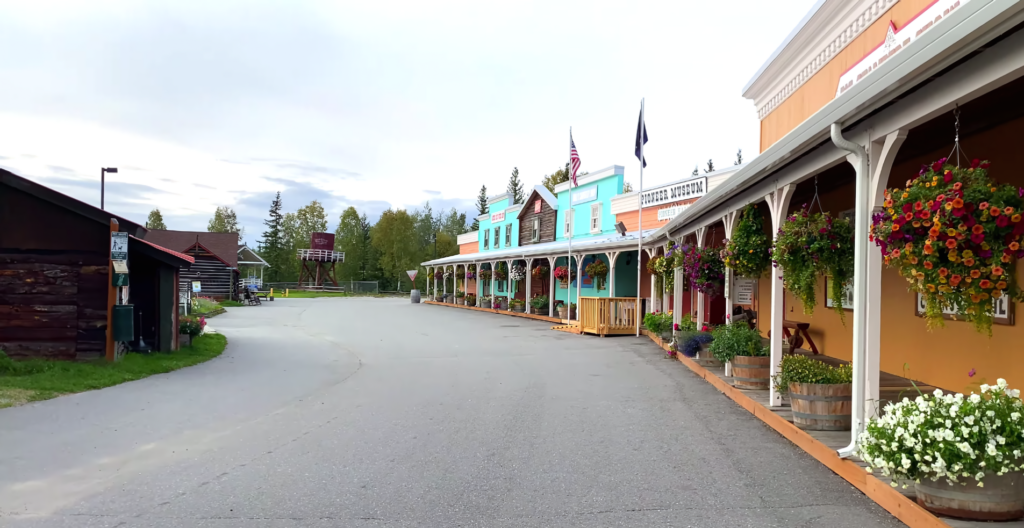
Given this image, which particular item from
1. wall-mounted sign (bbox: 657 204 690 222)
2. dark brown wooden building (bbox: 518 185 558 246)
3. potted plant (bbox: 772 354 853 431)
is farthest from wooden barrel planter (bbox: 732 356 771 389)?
dark brown wooden building (bbox: 518 185 558 246)

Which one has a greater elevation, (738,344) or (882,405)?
(738,344)

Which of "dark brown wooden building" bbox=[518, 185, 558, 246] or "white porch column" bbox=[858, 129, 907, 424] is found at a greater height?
"dark brown wooden building" bbox=[518, 185, 558, 246]

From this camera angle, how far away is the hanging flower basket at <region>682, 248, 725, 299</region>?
1047 cm

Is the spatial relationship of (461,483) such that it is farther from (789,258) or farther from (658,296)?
(658,296)

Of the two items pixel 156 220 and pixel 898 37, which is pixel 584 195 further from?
pixel 156 220

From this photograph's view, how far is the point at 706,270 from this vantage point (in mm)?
10469

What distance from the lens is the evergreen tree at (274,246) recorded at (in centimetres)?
7719

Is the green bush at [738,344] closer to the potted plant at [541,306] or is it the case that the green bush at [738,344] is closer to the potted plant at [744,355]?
the potted plant at [744,355]

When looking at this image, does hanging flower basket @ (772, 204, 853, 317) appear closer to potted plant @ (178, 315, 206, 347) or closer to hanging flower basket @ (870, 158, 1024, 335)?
hanging flower basket @ (870, 158, 1024, 335)

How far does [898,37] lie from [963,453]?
6549 mm

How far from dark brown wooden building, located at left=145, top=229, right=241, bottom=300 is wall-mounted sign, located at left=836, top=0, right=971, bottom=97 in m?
34.6

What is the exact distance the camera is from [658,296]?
731 inches

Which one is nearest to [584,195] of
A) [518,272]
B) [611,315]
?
[518,272]

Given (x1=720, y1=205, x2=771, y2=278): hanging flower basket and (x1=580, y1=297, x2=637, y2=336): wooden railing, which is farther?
(x1=580, y1=297, x2=637, y2=336): wooden railing
